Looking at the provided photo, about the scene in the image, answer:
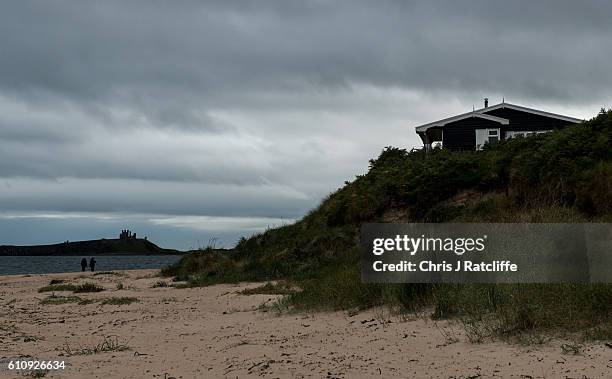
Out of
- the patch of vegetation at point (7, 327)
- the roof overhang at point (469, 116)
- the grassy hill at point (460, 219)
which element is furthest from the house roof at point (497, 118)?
the patch of vegetation at point (7, 327)

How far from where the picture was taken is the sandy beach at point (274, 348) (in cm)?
632

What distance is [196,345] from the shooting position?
8875 mm

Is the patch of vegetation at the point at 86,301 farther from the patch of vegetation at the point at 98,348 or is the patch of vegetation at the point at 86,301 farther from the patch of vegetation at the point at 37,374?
the patch of vegetation at the point at 37,374

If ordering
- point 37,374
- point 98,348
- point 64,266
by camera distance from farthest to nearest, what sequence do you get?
1. point 64,266
2. point 98,348
3. point 37,374

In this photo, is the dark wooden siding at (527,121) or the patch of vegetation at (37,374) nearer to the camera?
the patch of vegetation at (37,374)

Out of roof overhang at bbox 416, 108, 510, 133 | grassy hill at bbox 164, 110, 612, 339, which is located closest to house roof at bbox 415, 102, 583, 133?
roof overhang at bbox 416, 108, 510, 133

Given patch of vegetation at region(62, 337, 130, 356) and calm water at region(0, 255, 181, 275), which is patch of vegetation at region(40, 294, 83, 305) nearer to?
patch of vegetation at region(62, 337, 130, 356)

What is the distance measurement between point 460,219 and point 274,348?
10771 mm

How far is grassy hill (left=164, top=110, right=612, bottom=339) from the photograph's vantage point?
755cm

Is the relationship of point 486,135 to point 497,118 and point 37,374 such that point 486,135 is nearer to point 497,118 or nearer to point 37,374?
point 497,118

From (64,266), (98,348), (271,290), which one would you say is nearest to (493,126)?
(271,290)

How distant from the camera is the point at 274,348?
805cm

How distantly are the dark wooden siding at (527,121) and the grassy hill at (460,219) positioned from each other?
22.0 feet

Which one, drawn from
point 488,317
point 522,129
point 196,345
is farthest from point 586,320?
point 522,129
